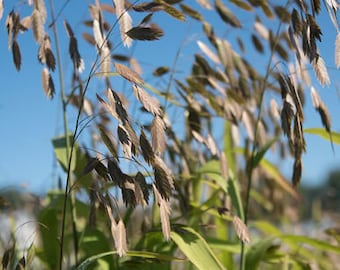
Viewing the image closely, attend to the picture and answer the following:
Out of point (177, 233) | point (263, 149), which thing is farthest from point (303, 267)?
point (177, 233)

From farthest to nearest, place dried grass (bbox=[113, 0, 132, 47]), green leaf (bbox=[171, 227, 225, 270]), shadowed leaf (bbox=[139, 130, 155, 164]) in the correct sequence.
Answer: green leaf (bbox=[171, 227, 225, 270]) → dried grass (bbox=[113, 0, 132, 47]) → shadowed leaf (bbox=[139, 130, 155, 164])

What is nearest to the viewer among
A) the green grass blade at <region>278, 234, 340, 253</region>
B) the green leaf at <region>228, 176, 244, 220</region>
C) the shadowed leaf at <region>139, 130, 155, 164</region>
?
the shadowed leaf at <region>139, 130, 155, 164</region>

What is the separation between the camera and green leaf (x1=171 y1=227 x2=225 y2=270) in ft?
3.78

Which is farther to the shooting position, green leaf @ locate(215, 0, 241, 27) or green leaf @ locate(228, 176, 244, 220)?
green leaf @ locate(215, 0, 241, 27)

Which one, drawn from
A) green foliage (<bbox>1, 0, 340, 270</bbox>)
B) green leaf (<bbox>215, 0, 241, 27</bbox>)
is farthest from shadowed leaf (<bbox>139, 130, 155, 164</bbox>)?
green leaf (<bbox>215, 0, 241, 27</bbox>)

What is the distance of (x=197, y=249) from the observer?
A: 46.3 inches

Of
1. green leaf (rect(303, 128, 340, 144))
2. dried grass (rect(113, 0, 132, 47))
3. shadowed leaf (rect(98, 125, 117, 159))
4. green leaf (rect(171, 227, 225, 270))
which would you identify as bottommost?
green leaf (rect(171, 227, 225, 270))

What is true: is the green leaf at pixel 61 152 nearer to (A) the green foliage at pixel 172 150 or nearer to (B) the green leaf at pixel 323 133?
(A) the green foliage at pixel 172 150

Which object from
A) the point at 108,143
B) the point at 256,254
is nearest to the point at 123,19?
the point at 108,143

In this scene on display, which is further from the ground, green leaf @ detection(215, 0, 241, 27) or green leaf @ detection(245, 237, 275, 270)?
green leaf @ detection(215, 0, 241, 27)

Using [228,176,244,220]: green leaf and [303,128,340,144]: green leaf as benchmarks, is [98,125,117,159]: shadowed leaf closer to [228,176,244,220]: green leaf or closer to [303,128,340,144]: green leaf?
[228,176,244,220]: green leaf

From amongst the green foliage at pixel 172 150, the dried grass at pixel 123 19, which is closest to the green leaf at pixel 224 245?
the green foliage at pixel 172 150

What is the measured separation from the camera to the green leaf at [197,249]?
1.15m

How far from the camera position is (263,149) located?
1369 millimetres
